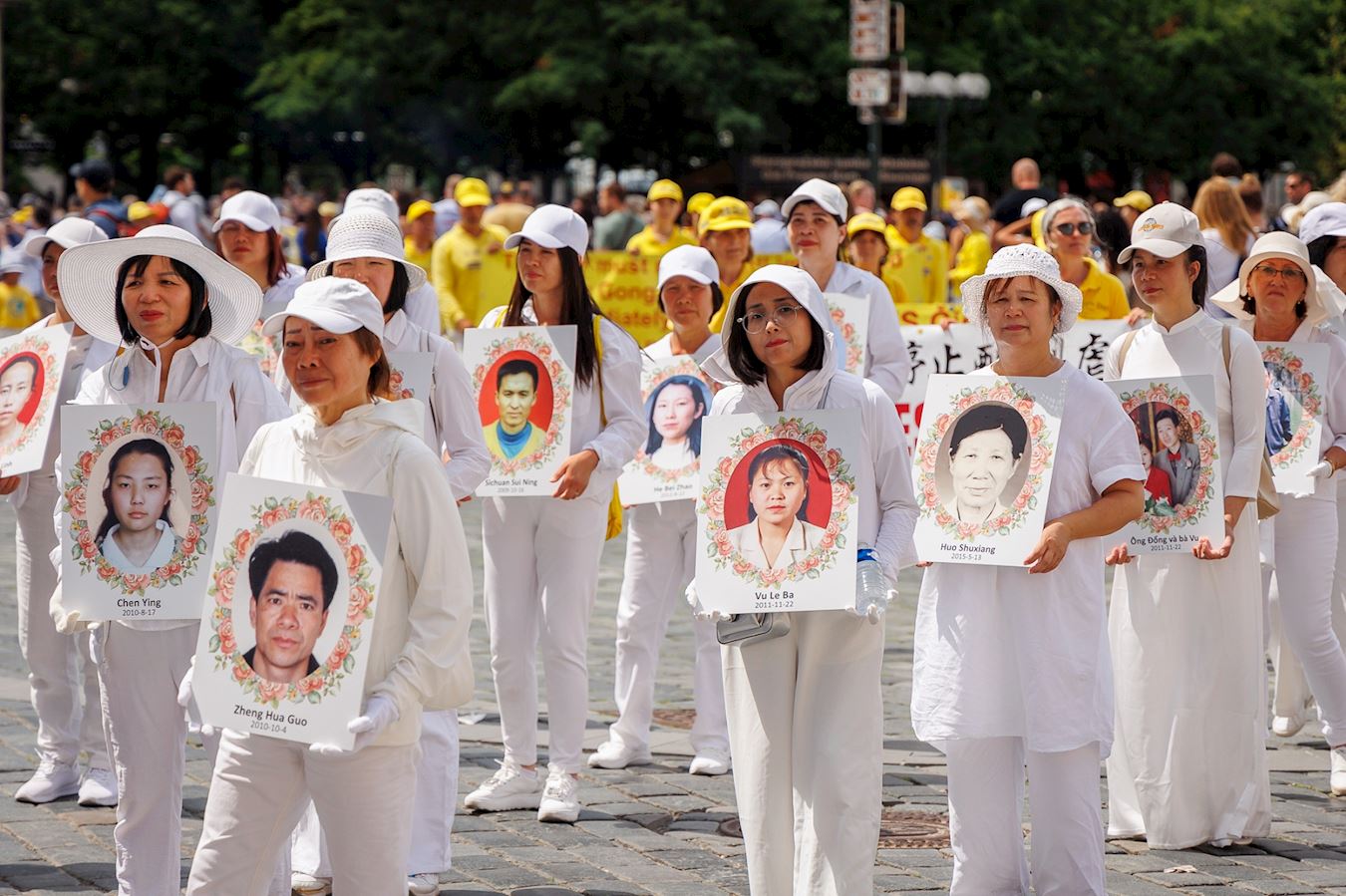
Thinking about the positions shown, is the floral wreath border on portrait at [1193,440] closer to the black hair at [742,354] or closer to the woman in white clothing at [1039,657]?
the woman in white clothing at [1039,657]

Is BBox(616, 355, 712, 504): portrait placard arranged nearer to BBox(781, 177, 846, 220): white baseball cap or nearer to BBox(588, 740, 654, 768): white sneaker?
BBox(781, 177, 846, 220): white baseball cap

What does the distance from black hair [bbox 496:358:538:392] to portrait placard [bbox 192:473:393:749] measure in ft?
9.87

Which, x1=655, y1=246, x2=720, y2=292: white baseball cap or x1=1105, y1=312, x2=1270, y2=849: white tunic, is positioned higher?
x1=655, y1=246, x2=720, y2=292: white baseball cap

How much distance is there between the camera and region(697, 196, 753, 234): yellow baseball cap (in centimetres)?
987

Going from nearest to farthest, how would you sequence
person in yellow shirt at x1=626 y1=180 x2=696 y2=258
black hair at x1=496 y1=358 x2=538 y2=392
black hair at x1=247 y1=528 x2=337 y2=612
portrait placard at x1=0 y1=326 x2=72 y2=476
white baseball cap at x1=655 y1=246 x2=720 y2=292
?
black hair at x1=247 y1=528 x2=337 y2=612
portrait placard at x1=0 y1=326 x2=72 y2=476
black hair at x1=496 y1=358 x2=538 y2=392
white baseball cap at x1=655 y1=246 x2=720 y2=292
person in yellow shirt at x1=626 y1=180 x2=696 y2=258

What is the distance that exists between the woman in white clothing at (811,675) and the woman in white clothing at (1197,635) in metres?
1.79

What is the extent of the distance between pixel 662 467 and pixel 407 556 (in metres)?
4.14

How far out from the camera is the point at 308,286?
4.77m

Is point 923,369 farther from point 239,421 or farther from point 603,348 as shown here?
point 239,421

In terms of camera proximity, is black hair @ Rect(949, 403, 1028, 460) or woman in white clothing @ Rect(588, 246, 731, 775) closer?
black hair @ Rect(949, 403, 1028, 460)

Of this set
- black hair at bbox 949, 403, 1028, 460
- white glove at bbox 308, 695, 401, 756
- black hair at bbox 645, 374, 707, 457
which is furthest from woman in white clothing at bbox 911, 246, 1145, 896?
black hair at bbox 645, 374, 707, 457

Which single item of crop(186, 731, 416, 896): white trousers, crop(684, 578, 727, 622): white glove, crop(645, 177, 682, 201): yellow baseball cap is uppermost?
crop(645, 177, 682, 201): yellow baseball cap

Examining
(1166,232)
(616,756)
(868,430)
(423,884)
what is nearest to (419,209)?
(616,756)

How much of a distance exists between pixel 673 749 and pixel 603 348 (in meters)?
1.92
